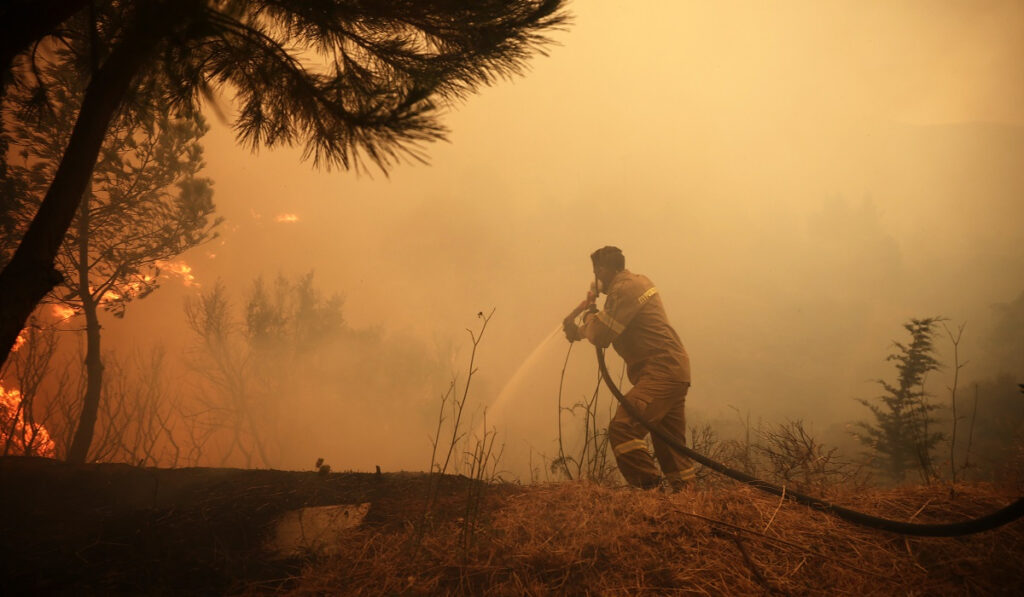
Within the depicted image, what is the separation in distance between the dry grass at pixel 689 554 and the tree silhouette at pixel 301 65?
7.70 ft

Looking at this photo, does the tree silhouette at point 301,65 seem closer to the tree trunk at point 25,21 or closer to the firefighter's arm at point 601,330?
the tree trunk at point 25,21

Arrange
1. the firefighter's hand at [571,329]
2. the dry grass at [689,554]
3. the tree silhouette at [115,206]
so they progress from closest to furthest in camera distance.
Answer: the dry grass at [689,554] → the firefighter's hand at [571,329] → the tree silhouette at [115,206]

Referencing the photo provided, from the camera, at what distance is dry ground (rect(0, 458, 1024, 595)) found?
1.83 metres

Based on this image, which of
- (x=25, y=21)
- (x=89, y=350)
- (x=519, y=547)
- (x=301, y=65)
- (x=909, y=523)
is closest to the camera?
(x=25, y=21)

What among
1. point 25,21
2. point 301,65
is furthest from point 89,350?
point 301,65

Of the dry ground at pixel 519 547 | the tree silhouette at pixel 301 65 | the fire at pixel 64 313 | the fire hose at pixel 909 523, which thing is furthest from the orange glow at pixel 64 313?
the fire hose at pixel 909 523

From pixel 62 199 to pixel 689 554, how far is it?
3.94 metres

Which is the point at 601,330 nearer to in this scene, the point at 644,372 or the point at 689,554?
the point at 644,372

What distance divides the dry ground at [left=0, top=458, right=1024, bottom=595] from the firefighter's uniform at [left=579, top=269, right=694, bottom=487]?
96cm

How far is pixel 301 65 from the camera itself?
2531 millimetres

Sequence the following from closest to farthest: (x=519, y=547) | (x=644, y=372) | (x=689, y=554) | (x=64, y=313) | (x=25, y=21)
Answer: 1. (x=25, y=21)
2. (x=689, y=554)
3. (x=519, y=547)
4. (x=644, y=372)
5. (x=64, y=313)

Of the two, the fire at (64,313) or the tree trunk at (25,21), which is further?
the fire at (64,313)

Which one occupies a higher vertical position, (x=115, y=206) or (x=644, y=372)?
(x=115, y=206)

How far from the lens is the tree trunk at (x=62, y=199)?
1919 mm
